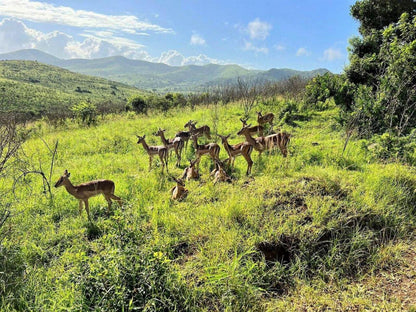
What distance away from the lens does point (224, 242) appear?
14.0 ft

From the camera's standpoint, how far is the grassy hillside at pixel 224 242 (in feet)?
11.4

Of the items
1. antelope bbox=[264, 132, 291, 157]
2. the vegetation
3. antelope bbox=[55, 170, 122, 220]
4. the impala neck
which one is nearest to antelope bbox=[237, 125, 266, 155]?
antelope bbox=[264, 132, 291, 157]

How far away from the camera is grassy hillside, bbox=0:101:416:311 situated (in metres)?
3.47

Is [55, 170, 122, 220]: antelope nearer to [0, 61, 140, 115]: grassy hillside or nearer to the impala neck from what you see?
the impala neck

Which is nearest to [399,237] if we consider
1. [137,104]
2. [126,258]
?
[126,258]

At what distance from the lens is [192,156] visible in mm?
9750

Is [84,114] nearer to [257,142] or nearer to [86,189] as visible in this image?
[257,142]

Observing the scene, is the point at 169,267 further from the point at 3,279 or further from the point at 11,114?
the point at 11,114

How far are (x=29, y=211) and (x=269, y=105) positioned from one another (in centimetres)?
1428

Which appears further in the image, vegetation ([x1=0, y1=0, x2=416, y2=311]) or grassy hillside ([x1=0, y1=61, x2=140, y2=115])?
grassy hillside ([x1=0, y1=61, x2=140, y2=115])

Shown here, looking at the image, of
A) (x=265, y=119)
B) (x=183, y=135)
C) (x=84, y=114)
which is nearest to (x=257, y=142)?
(x=183, y=135)

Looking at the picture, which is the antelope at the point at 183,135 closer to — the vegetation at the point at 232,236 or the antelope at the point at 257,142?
the vegetation at the point at 232,236

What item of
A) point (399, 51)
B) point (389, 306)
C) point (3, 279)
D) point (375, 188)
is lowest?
point (3, 279)

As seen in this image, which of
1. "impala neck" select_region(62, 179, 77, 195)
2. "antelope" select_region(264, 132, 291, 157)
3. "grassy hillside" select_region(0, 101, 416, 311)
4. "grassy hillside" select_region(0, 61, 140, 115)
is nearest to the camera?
"grassy hillside" select_region(0, 101, 416, 311)
